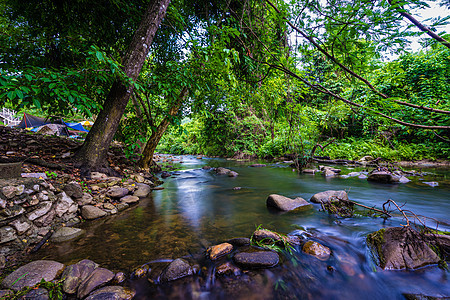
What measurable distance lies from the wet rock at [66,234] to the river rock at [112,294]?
4.45ft

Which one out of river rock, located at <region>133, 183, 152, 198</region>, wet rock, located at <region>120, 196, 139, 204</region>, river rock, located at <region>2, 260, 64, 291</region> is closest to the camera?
river rock, located at <region>2, 260, 64, 291</region>

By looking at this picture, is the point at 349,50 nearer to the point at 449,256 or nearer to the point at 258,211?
the point at 449,256

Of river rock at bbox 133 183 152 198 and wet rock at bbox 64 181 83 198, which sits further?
river rock at bbox 133 183 152 198

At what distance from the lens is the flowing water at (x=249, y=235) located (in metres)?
1.68

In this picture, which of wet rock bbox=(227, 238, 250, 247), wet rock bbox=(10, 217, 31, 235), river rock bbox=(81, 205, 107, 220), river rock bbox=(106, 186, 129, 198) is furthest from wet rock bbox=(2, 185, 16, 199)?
wet rock bbox=(227, 238, 250, 247)

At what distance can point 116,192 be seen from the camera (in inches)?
152

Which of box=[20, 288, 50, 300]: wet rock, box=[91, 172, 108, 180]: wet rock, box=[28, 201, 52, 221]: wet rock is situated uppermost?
box=[91, 172, 108, 180]: wet rock

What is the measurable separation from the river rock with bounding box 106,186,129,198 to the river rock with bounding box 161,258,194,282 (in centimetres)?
261

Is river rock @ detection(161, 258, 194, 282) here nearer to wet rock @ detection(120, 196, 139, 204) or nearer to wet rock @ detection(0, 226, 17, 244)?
wet rock @ detection(0, 226, 17, 244)

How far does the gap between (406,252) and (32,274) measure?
3783mm

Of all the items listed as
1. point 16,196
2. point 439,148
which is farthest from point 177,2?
point 439,148

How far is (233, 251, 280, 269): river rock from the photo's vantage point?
1920mm

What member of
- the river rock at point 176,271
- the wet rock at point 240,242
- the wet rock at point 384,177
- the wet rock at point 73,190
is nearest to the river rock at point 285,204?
the wet rock at point 240,242

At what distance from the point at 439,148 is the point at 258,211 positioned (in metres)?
13.5
